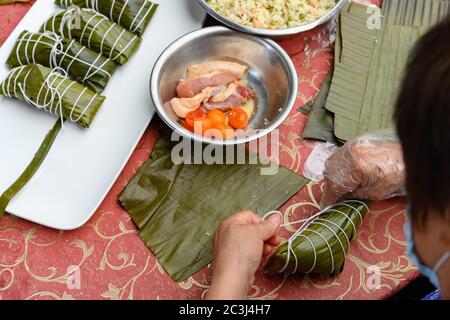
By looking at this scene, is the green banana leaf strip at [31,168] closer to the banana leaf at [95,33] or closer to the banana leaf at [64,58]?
the banana leaf at [64,58]

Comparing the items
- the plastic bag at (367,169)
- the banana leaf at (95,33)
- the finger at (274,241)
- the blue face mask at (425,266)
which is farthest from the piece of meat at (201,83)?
the blue face mask at (425,266)

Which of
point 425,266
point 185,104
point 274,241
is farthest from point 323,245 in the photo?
point 185,104

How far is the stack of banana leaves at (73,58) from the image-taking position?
1618mm

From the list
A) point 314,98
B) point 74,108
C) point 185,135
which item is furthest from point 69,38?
point 314,98

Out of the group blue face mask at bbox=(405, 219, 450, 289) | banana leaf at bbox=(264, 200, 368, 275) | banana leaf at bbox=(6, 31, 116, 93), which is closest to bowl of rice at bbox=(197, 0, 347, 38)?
banana leaf at bbox=(6, 31, 116, 93)

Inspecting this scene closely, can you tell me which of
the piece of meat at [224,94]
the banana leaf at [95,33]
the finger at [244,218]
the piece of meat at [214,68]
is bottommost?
the finger at [244,218]

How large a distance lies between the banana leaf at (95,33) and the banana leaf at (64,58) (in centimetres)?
3

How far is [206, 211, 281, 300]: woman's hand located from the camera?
117 cm

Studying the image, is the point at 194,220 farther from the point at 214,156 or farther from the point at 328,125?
the point at 328,125

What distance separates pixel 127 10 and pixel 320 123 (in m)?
0.83

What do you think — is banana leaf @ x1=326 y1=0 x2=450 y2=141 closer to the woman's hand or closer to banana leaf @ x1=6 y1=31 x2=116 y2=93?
the woman's hand

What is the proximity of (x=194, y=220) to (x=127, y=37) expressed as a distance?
75cm

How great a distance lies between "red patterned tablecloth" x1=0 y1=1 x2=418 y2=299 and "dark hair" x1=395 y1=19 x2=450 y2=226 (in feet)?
2.24
